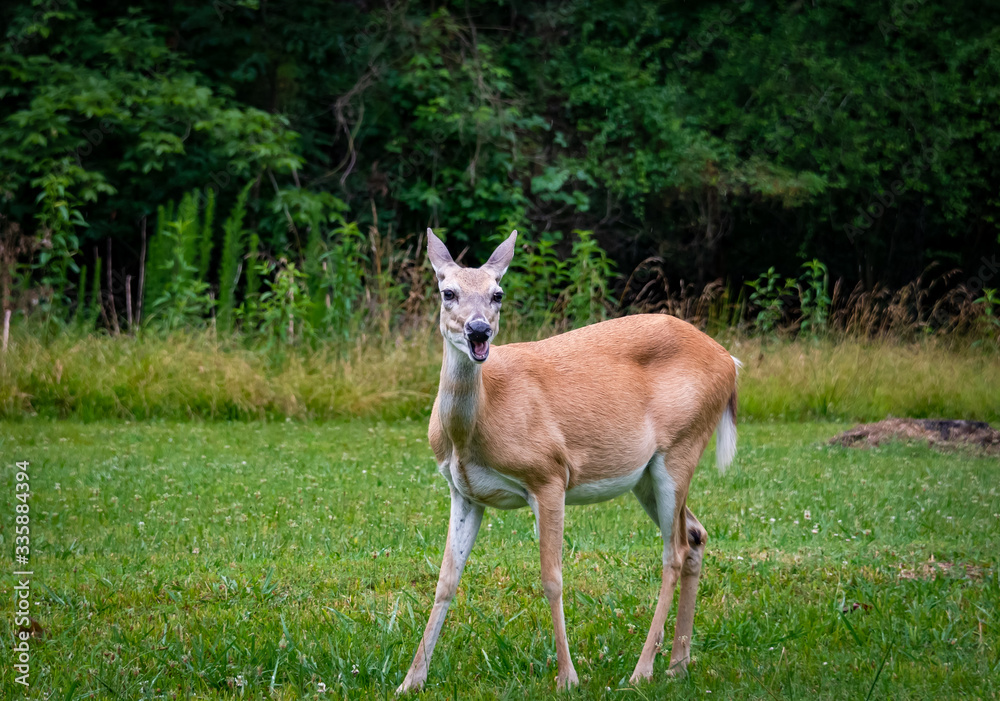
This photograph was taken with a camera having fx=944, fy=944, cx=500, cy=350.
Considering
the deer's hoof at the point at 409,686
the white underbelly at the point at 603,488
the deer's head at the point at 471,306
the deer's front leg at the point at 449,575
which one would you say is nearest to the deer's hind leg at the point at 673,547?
the white underbelly at the point at 603,488

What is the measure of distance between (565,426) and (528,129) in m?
12.8

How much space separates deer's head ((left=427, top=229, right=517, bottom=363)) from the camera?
11.0 ft

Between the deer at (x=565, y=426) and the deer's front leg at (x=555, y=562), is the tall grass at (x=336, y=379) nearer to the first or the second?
the deer at (x=565, y=426)

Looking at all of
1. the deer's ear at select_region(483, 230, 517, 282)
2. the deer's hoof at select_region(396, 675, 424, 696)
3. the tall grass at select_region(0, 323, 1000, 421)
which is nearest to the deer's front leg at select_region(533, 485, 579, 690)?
the deer's hoof at select_region(396, 675, 424, 696)

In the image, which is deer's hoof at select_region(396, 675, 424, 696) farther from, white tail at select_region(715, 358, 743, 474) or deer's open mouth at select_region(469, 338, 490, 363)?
white tail at select_region(715, 358, 743, 474)

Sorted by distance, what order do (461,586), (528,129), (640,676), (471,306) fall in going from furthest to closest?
(528,129), (461,586), (640,676), (471,306)

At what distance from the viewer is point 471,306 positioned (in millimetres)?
3455

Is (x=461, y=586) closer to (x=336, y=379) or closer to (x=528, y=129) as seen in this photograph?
(x=336, y=379)

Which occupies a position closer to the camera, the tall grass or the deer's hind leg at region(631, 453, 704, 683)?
the deer's hind leg at region(631, 453, 704, 683)

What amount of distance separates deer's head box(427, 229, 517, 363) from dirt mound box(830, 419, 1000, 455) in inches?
236

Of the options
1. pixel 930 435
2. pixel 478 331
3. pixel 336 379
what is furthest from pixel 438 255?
pixel 930 435

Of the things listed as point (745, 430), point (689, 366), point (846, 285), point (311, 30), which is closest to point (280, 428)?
point (745, 430)

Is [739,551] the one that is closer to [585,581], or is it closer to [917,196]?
[585,581]

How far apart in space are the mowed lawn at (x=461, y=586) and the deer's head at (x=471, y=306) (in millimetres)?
1278
